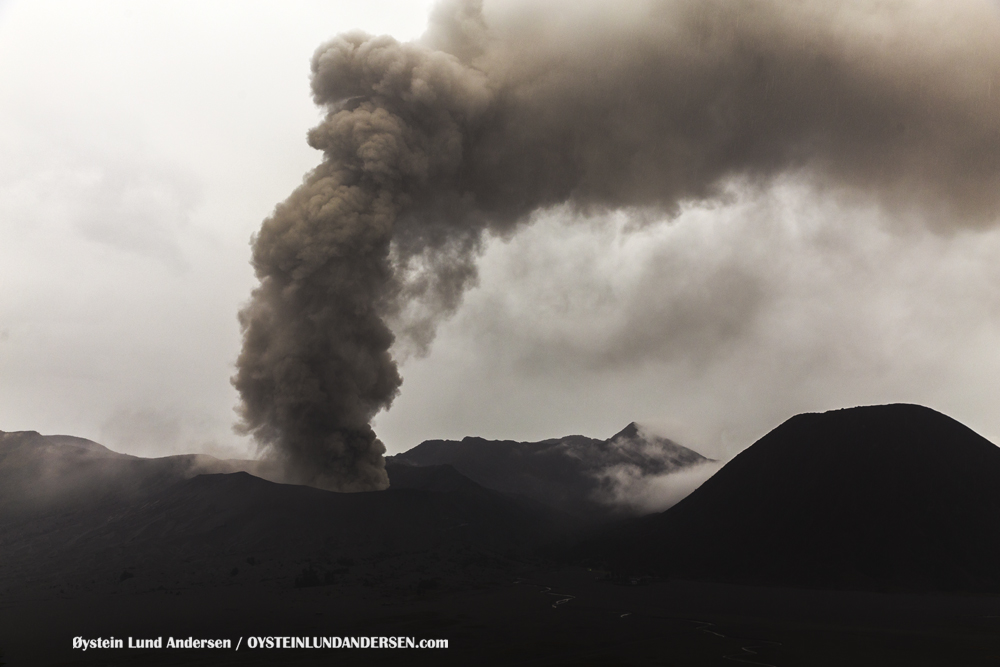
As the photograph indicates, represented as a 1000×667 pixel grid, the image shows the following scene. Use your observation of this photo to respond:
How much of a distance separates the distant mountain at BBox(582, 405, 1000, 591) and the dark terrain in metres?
0.24

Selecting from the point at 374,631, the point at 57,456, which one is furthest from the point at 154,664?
the point at 57,456

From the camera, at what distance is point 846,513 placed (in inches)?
2830

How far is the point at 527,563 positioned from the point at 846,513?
35.6 metres

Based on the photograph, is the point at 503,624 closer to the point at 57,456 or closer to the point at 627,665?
the point at 627,665

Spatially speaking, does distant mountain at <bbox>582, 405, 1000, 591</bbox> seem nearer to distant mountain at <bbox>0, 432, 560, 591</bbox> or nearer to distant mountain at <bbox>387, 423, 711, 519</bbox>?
distant mountain at <bbox>0, 432, 560, 591</bbox>

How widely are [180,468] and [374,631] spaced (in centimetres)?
5472

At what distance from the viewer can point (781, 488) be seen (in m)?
80.5

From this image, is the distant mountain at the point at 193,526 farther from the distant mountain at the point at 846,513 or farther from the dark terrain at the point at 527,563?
the distant mountain at the point at 846,513

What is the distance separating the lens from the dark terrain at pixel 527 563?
37750 millimetres

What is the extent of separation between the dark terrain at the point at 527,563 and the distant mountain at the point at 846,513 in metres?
0.24

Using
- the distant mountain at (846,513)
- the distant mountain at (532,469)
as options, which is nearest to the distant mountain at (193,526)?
the distant mountain at (846,513)

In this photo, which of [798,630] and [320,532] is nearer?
[798,630]

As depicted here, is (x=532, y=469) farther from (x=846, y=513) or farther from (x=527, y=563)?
(x=846, y=513)

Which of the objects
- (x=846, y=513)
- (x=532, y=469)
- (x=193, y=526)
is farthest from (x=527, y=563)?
(x=532, y=469)
